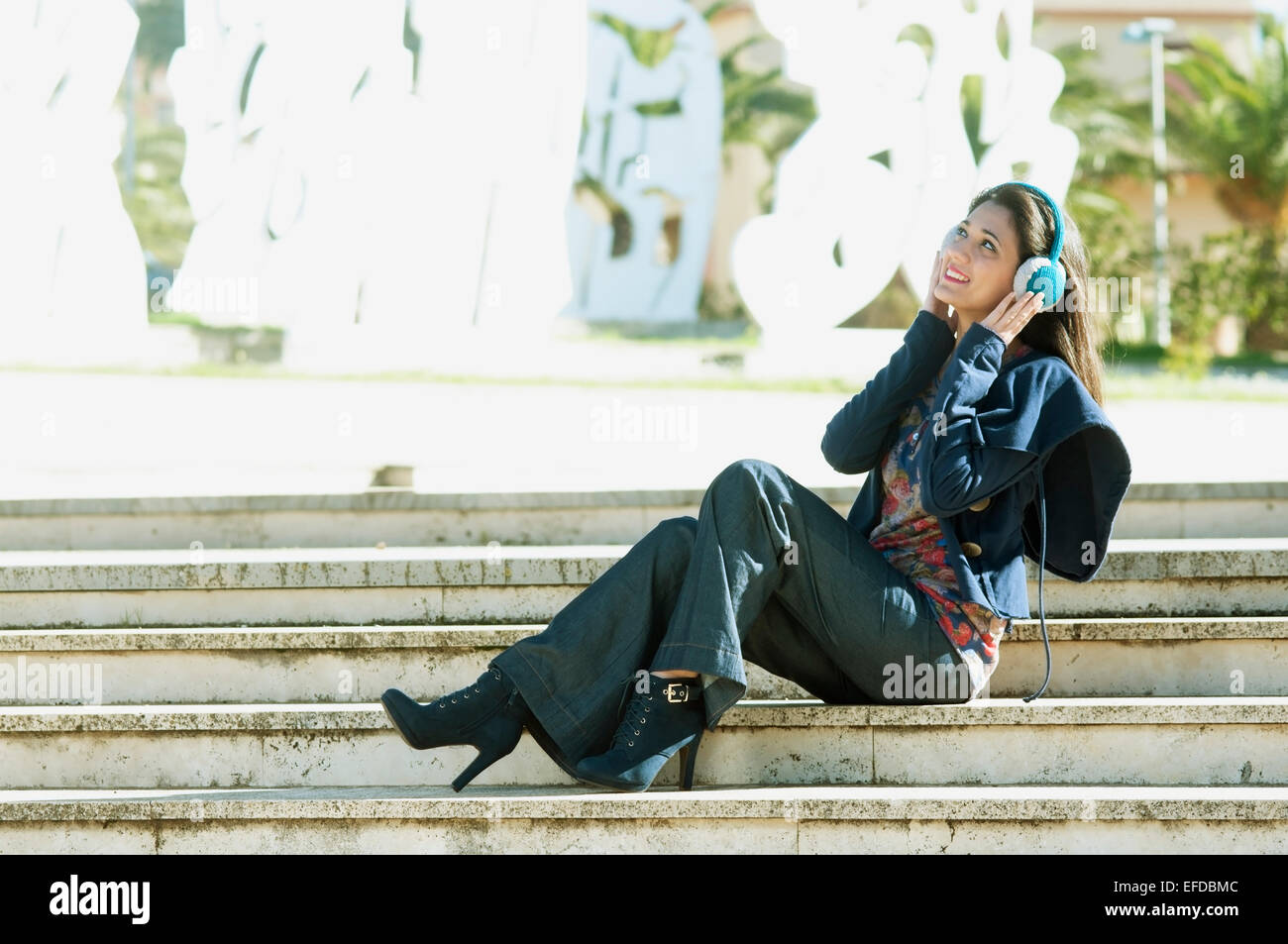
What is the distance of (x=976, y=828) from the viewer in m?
3.30

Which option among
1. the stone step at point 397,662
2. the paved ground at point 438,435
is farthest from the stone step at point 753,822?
the paved ground at point 438,435

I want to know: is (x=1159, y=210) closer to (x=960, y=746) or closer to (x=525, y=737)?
(x=960, y=746)

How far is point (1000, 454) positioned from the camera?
3332mm

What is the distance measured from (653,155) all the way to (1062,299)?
56.4 feet

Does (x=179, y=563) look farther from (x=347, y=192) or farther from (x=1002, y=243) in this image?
(x=347, y=192)

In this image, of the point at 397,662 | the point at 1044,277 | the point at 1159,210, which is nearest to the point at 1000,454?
the point at 1044,277

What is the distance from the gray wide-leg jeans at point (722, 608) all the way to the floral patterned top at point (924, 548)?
0.05 metres

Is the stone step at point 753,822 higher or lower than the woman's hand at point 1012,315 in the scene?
lower

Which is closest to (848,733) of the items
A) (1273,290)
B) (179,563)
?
(179,563)

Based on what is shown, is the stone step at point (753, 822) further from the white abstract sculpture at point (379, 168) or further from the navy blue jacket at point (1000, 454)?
the white abstract sculpture at point (379, 168)

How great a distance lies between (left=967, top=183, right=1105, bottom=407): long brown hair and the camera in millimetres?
3494

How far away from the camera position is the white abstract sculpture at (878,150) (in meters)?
12.8

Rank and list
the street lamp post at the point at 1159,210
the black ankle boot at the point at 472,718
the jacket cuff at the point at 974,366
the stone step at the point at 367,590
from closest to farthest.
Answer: the black ankle boot at the point at 472,718 < the jacket cuff at the point at 974,366 < the stone step at the point at 367,590 < the street lamp post at the point at 1159,210

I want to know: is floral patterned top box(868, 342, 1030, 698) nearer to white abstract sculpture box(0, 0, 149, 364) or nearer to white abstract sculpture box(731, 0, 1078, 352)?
white abstract sculpture box(731, 0, 1078, 352)
